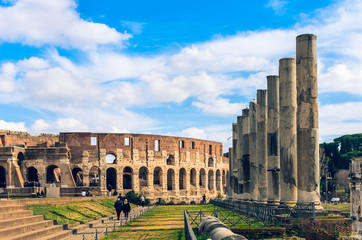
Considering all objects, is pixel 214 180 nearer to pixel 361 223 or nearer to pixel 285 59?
pixel 361 223

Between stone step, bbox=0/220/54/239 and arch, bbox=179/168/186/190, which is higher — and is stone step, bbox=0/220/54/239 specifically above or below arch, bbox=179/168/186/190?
above

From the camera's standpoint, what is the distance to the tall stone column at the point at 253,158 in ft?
84.6

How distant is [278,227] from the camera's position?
15039 millimetres

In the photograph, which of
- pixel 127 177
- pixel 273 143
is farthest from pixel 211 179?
pixel 273 143

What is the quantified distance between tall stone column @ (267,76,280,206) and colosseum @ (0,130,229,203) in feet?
55.2

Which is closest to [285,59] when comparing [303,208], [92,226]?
[303,208]

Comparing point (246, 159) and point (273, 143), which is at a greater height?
point (273, 143)

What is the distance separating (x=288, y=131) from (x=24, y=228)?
36.4ft

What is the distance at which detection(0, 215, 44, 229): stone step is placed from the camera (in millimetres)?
12859

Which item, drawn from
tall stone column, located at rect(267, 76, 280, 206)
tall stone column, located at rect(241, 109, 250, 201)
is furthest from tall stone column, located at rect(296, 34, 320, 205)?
tall stone column, located at rect(241, 109, 250, 201)

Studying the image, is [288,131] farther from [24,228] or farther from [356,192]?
[356,192]

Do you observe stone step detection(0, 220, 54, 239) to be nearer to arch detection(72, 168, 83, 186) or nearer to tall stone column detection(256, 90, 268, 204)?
tall stone column detection(256, 90, 268, 204)

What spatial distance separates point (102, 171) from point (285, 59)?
3019 centimetres

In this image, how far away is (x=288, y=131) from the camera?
1820cm
